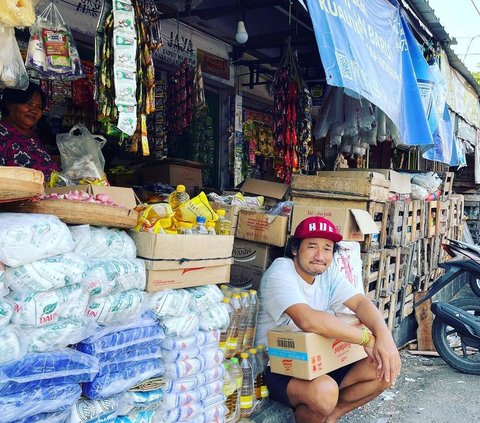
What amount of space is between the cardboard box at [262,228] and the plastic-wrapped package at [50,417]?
7.97 ft

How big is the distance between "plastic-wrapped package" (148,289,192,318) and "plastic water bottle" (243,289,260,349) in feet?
2.57

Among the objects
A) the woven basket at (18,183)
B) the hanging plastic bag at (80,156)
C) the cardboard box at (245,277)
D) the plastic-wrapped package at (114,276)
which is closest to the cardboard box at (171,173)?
the hanging plastic bag at (80,156)

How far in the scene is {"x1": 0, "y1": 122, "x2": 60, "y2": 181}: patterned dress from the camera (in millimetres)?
3889

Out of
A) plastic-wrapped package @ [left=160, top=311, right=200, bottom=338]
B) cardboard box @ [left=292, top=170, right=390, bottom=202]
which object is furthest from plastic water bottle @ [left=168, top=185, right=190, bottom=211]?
cardboard box @ [left=292, top=170, right=390, bottom=202]

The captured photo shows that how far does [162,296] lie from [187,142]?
484cm

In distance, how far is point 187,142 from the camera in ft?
24.4

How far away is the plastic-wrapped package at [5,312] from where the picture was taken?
2049 mm

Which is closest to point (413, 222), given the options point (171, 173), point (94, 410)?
point (171, 173)

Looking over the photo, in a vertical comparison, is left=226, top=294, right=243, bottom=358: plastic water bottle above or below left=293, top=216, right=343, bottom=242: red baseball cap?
below

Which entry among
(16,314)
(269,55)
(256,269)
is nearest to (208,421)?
(16,314)

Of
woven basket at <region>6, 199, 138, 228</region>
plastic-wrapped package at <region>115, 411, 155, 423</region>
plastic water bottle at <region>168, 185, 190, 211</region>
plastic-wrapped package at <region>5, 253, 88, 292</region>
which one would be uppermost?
plastic water bottle at <region>168, 185, 190, 211</region>

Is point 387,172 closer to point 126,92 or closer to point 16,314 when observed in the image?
point 126,92

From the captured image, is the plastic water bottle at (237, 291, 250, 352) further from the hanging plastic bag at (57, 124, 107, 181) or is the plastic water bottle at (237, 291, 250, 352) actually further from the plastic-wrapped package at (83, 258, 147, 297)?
the hanging plastic bag at (57, 124, 107, 181)

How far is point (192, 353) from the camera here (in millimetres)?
2934
